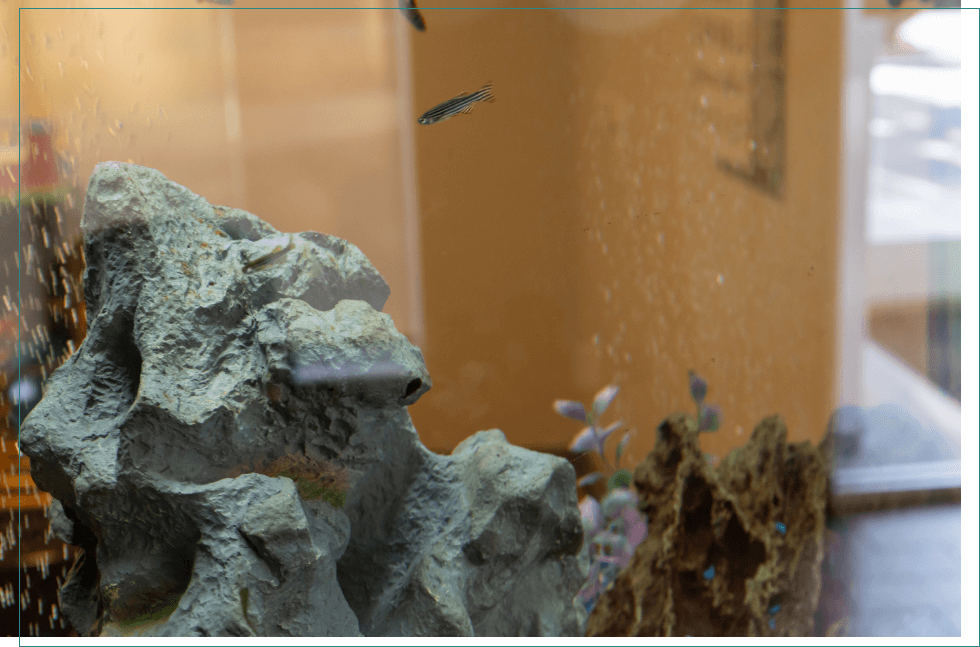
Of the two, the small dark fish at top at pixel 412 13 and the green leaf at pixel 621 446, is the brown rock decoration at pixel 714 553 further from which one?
the small dark fish at top at pixel 412 13

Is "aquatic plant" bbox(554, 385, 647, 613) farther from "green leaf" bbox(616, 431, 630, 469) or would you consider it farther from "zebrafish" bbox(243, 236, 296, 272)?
"zebrafish" bbox(243, 236, 296, 272)

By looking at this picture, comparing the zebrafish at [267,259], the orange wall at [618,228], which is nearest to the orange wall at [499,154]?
the orange wall at [618,228]

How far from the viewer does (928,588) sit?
1.30 meters

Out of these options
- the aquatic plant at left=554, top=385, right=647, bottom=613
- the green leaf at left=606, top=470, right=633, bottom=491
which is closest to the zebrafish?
the aquatic plant at left=554, top=385, right=647, bottom=613

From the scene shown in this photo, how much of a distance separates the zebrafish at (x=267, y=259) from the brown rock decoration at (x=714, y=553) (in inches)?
27.0

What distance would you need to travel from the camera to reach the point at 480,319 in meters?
1.09

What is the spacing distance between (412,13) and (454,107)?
0.14m

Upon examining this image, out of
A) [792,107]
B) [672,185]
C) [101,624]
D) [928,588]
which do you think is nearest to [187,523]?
[101,624]

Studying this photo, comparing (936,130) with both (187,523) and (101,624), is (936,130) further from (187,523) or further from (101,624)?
(101,624)

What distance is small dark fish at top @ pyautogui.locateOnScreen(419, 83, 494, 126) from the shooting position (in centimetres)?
105

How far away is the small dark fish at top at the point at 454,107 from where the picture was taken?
1049 millimetres

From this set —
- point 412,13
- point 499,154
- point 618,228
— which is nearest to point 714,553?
point 618,228

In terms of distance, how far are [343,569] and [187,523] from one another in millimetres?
273

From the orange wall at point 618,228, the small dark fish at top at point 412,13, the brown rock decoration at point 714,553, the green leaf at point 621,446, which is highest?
the small dark fish at top at point 412,13
